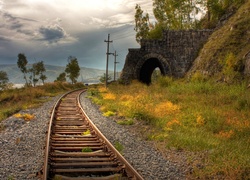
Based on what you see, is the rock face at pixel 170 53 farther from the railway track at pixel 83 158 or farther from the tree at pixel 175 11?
the railway track at pixel 83 158

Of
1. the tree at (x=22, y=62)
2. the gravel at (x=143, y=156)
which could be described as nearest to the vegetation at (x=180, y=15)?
the gravel at (x=143, y=156)

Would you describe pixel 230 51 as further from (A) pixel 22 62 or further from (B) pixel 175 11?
(A) pixel 22 62

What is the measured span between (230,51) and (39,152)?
19330 mm

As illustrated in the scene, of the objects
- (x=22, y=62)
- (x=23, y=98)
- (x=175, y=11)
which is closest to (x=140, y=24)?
(x=175, y=11)

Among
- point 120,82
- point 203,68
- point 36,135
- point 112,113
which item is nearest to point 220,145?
point 36,135

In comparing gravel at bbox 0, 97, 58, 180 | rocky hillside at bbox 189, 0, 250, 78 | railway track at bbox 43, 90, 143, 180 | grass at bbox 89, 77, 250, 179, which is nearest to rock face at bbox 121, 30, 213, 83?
rocky hillside at bbox 189, 0, 250, 78

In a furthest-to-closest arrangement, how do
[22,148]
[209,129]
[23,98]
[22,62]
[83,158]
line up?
1. [22,62]
2. [23,98]
3. [209,129]
4. [22,148]
5. [83,158]

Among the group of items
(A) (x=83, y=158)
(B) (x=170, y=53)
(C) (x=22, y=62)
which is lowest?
(A) (x=83, y=158)

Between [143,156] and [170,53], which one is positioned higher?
[170,53]

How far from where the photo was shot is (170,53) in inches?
1248

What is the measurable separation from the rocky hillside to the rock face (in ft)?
9.46

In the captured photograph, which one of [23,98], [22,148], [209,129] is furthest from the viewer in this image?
[23,98]

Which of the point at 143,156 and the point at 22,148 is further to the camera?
the point at 22,148

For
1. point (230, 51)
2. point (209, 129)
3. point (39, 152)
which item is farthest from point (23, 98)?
point (230, 51)
